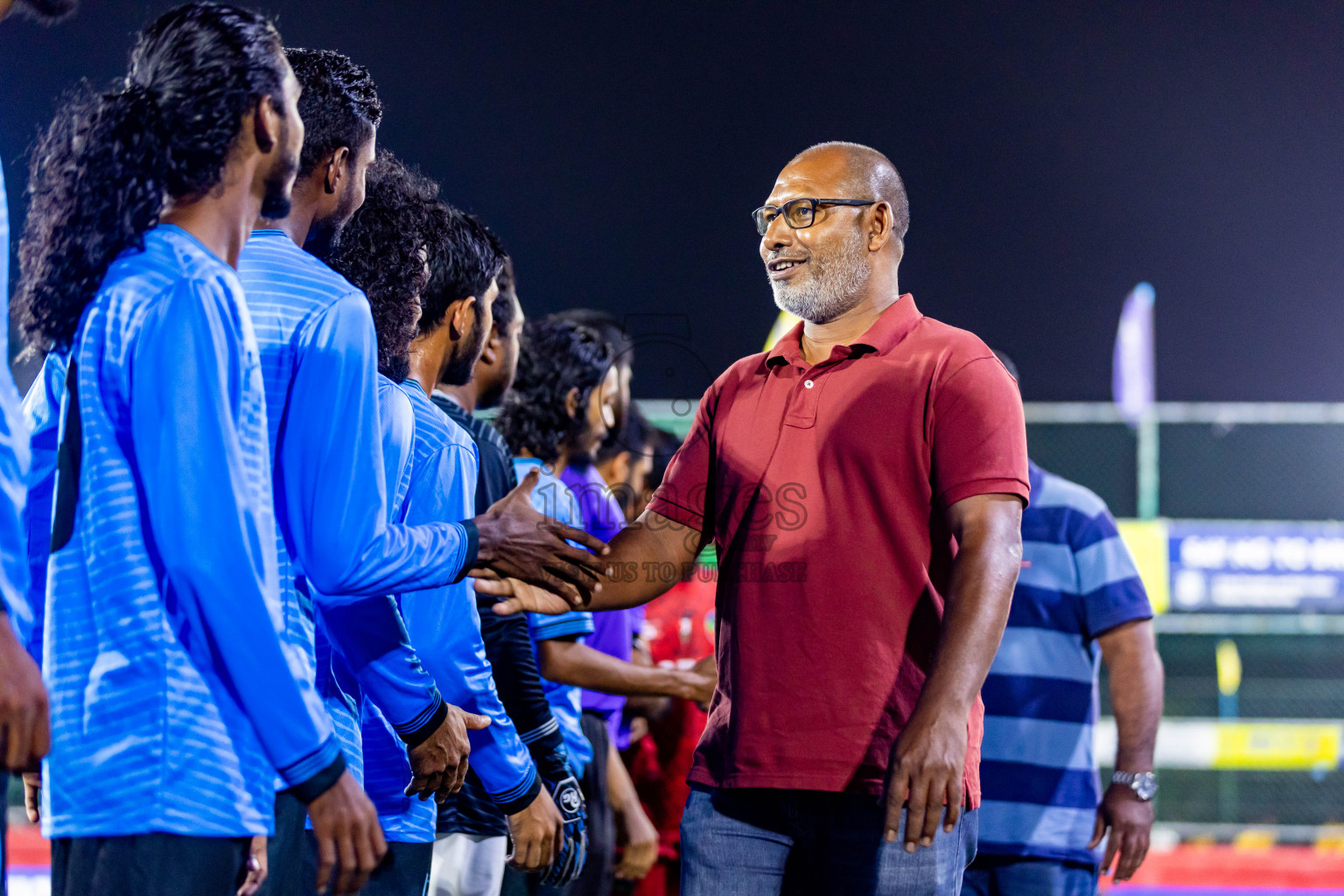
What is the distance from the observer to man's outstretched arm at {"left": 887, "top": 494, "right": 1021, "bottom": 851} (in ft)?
6.95

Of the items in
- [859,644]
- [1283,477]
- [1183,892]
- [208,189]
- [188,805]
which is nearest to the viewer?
[188,805]

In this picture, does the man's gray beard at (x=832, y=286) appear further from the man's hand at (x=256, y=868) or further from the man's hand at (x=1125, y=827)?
the man's hand at (x=1125, y=827)

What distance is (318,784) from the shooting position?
157 centimetres

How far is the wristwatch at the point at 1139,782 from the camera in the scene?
3.58m

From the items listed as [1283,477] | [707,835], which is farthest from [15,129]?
[1283,477]

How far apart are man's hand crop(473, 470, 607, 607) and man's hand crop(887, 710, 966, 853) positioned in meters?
0.66

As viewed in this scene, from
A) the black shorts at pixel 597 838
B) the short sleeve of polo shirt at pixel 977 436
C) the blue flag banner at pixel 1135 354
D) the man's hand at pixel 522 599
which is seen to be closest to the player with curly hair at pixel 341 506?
the man's hand at pixel 522 599

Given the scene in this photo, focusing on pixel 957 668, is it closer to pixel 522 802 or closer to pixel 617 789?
pixel 522 802

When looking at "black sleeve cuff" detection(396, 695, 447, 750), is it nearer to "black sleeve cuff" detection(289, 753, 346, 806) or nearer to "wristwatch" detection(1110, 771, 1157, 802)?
"black sleeve cuff" detection(289, 753, 346, 806)

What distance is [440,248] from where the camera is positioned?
302 cm

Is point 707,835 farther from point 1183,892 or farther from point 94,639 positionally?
point 1183,892

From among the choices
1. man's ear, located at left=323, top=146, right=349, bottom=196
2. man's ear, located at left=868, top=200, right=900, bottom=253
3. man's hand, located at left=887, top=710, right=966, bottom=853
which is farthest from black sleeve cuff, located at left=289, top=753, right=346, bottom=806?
man's ear, located at left=868, top=200, right=900, bottom=253

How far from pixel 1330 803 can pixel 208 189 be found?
11247mm

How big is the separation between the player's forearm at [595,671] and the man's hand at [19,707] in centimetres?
210
